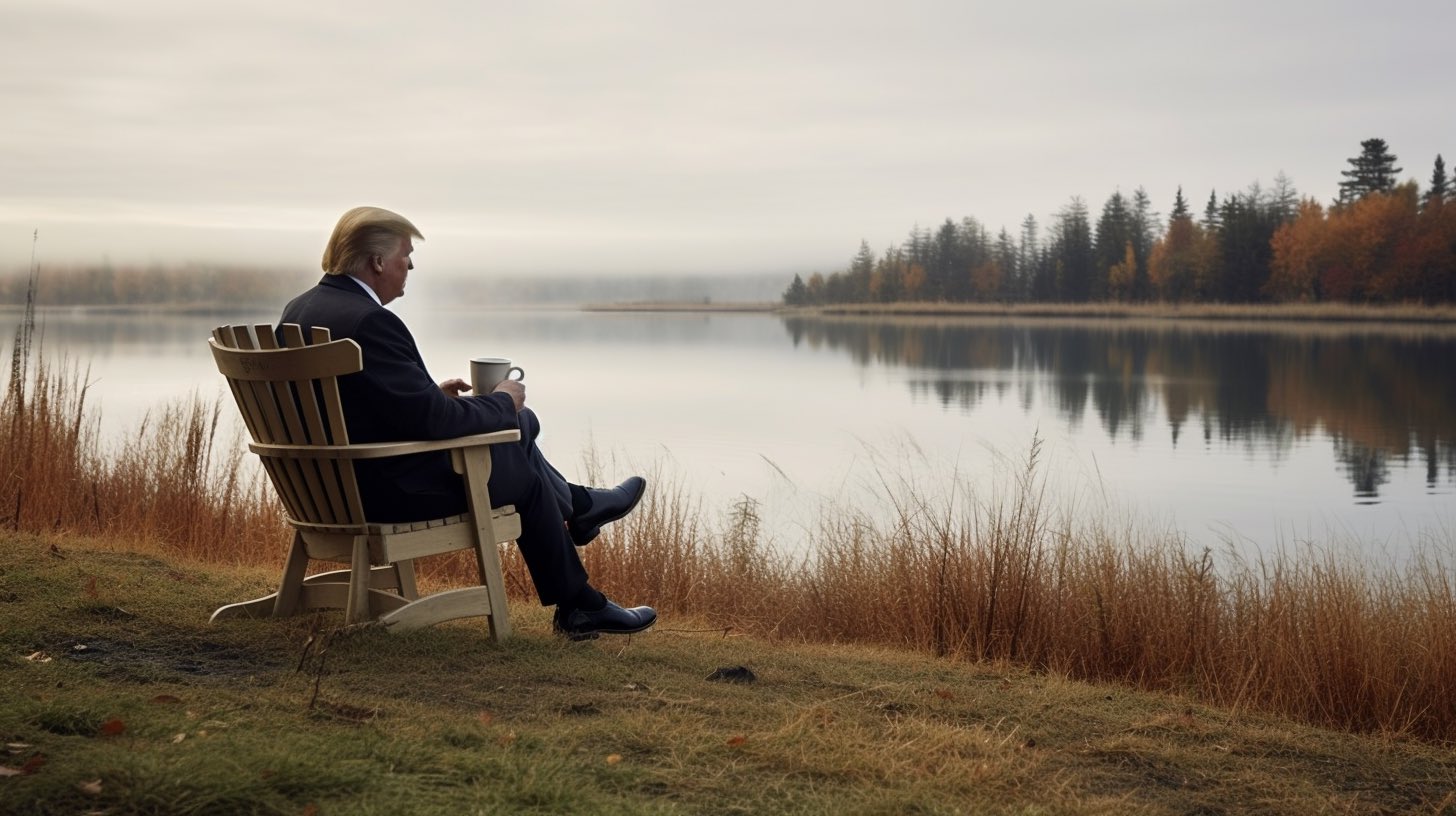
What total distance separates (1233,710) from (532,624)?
2.52 metres

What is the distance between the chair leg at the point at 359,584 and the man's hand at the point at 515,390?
2.08ft

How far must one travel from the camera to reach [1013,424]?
2266 cm

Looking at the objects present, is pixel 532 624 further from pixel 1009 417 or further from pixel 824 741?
pixel 1009 417

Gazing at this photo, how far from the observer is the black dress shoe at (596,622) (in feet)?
15.0

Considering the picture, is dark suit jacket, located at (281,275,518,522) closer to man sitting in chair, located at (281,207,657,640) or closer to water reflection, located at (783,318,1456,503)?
man sitting in chair, located at (281,207,657,640)

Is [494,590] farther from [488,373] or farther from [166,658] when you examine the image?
[166,658]

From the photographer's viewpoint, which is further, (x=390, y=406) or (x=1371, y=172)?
(x=1371, y=172)

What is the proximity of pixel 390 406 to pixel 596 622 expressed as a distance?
112cm

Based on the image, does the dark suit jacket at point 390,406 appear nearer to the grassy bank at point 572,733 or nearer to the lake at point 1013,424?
the grassy bank at point 572,733

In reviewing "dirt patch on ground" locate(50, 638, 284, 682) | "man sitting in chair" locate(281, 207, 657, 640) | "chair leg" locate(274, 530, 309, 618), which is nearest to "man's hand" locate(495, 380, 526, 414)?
"man sitting in chair" locate(281, 207, 657, 640)

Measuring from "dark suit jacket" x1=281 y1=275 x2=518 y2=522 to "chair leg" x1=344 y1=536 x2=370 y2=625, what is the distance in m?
0.10

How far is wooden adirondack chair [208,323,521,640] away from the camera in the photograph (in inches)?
153

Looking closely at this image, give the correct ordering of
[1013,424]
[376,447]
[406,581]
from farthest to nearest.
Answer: [1013,424] < [406,581] < [376,447]

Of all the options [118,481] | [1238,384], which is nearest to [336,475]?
[118,481]
